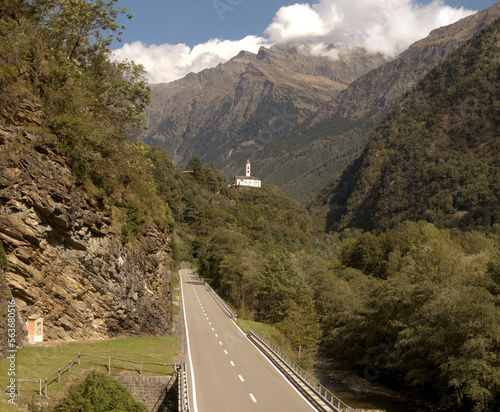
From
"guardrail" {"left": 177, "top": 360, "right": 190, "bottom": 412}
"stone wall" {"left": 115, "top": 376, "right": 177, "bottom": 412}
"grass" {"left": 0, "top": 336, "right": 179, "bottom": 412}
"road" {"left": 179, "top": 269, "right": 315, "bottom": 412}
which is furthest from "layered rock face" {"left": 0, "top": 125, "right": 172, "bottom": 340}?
"guardrail" {"left": 177, "top": 360, "right": 190, "bottom": 412}

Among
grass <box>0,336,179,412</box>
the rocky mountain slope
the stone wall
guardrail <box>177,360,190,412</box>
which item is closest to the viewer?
grass <box>0,336,179,412</box>

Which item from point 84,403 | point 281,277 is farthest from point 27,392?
point 281,277

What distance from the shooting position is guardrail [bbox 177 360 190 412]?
16991 mm

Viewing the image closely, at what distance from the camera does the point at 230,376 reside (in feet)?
74.6

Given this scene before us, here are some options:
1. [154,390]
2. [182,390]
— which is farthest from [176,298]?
[182,390]

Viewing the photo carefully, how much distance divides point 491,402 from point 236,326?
1831 cm

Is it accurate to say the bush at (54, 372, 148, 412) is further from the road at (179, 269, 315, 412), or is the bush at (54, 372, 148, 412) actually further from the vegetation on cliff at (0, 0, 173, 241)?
the vegetation on cliff at (0, 0, 173, 241)

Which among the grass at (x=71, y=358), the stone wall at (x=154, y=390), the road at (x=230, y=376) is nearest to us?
the grass at (x=71, y=358)

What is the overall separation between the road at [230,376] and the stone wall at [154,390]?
3.28 feet

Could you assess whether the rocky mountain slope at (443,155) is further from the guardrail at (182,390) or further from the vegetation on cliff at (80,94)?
the guardrail at (182,390)

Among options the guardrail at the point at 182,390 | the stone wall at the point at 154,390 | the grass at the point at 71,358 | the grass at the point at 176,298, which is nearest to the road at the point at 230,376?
the guardrail at the point at 182,390

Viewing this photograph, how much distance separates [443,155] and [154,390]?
154966 millimetres

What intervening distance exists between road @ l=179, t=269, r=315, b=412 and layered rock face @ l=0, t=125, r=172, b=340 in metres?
4.76

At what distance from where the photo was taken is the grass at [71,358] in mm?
15453
